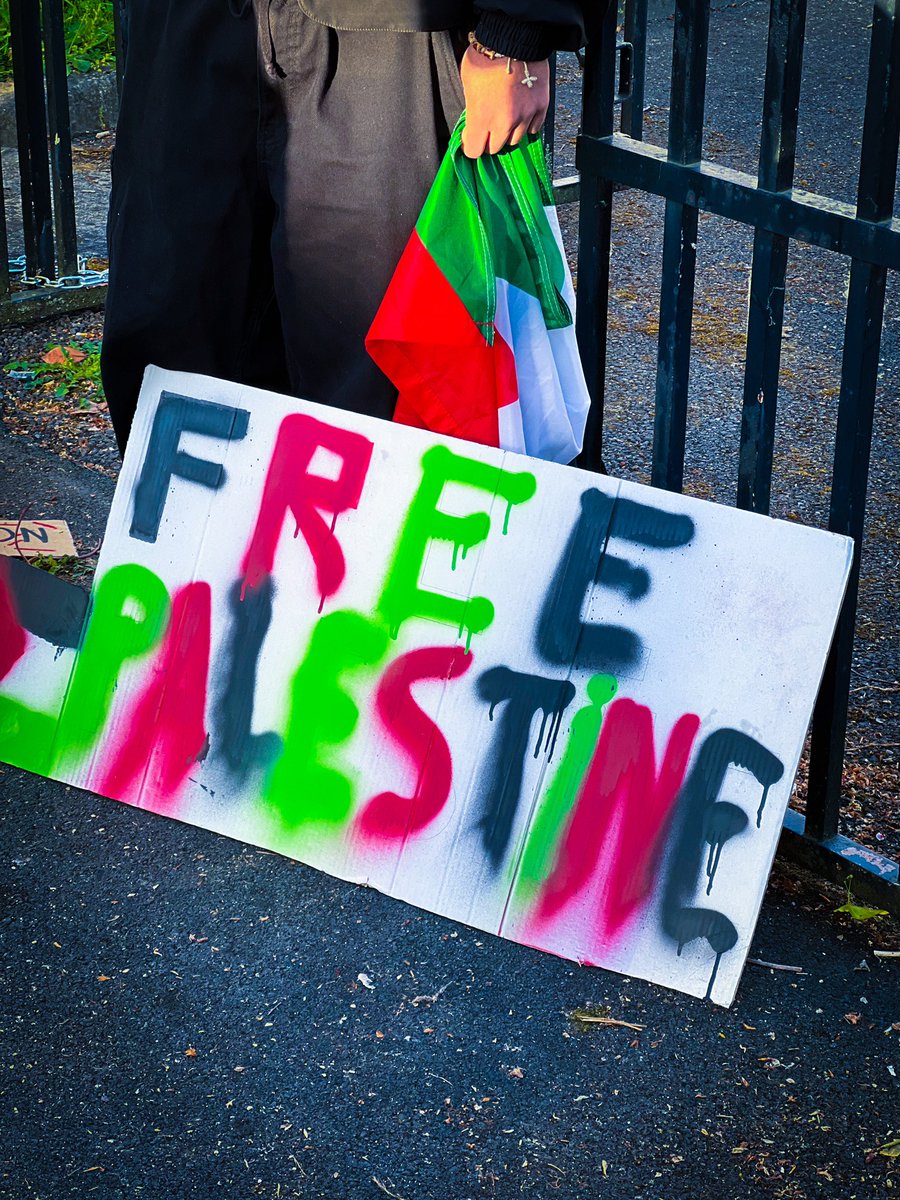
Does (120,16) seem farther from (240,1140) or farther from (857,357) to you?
(240,1140)

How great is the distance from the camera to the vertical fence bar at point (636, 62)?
9.34 ft

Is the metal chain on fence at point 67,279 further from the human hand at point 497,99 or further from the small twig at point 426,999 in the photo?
the small twig at point 426,999

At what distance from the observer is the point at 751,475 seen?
2.17m

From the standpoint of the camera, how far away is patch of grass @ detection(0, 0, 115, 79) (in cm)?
629

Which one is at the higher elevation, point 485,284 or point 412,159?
point 412,159

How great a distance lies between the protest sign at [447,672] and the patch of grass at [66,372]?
1.57 m

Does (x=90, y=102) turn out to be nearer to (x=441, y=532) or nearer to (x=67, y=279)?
(x=67, y=279)

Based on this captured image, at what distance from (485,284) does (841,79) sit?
5.58m

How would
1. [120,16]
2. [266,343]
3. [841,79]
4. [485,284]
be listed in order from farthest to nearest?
[841,79], [120,16], [266,343], [485,284]

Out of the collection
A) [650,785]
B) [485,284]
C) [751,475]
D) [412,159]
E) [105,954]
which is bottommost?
[105,954]

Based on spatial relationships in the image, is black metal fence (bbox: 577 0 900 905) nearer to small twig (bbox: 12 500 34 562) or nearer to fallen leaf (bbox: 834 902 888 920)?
fallen leaf (bbox: 834 902 888 920)

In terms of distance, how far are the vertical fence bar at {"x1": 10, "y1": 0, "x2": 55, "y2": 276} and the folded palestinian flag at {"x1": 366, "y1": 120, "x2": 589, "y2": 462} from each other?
2279mm

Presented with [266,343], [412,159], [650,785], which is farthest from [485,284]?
[650,785]

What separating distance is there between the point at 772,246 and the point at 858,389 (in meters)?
0.23
